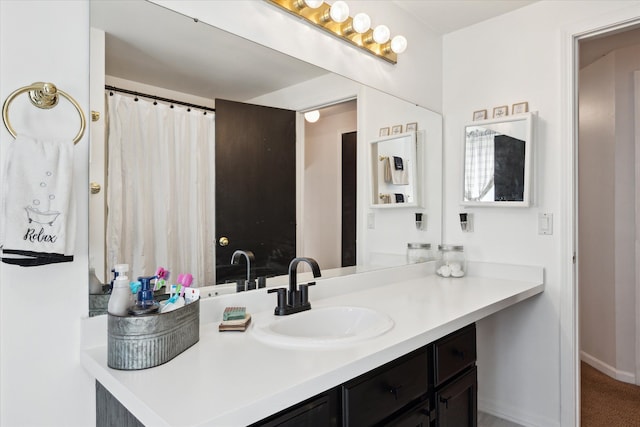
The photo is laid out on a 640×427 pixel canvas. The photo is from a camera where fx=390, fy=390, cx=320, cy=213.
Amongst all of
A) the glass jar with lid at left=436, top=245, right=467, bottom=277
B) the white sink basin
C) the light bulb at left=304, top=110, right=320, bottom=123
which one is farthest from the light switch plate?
the light bulb at left=304, top=110, right=320, bottom=123

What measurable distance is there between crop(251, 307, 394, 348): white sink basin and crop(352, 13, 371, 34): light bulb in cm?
128

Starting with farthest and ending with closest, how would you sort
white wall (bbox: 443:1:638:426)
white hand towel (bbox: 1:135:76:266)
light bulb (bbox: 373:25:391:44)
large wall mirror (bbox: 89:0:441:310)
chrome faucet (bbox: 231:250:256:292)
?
1. white wall (bbox: 443:1:638:426)
2. light bulb (bbox: 373:25:391:44)
3. chrome faucet (bbox: 231:250:256:292)
4. large wall mirror (bbox: 89:0:441:310)
5. white hand towel (bbox: 1:135:76:266)

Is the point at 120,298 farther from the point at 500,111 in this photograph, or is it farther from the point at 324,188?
the point at 500,111

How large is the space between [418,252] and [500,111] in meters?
0.97

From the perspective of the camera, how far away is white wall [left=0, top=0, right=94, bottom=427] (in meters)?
0.97

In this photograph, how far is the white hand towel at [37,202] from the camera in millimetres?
926

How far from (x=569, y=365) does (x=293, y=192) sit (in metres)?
1.73

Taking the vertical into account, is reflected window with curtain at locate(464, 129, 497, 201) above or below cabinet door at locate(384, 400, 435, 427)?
above

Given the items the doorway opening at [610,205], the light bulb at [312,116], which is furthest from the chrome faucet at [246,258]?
the doorway opening at [610,205]

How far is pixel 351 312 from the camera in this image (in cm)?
152

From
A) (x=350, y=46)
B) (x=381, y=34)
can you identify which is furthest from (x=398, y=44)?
(x=350, y=46)

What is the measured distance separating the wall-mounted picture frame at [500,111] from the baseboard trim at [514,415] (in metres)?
1.71

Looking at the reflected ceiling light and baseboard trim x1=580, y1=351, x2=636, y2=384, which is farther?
baseboard trim x1=580, y1=351, x2=636, y2=384

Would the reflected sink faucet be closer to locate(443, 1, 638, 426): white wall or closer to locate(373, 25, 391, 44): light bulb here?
locate(373, 25, 391, 44): light bulb
